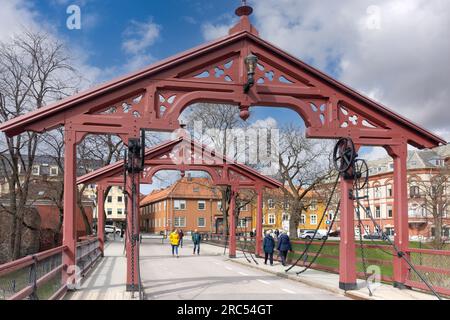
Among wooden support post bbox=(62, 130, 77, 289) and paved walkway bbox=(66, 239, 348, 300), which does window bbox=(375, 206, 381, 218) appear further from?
wooden support post bbox=(62, 130, 77, 289)

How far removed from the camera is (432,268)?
1067 cm

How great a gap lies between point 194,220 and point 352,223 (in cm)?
6654

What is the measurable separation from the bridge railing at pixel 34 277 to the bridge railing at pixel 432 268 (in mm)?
8131

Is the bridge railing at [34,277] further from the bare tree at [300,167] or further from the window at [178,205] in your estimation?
the window at [178,205]

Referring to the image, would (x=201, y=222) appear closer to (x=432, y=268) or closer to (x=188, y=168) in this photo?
(x=188, y=168)

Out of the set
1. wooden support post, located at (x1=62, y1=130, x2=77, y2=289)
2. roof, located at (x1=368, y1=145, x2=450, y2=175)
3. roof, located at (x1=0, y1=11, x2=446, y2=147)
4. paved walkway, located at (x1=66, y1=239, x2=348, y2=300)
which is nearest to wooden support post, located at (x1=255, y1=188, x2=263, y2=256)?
paved walkway, located at (x1=66, y1=239, x2=348, y2=300)

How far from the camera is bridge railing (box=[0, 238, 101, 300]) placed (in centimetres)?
719

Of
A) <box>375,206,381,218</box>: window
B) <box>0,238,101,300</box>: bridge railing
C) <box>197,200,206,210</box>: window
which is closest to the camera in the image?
<box>0,238,101,300</box>: bridge railing

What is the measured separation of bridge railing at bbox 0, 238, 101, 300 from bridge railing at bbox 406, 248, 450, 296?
8131mm

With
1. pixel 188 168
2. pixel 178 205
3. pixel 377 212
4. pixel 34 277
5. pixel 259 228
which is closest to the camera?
pixel 34 277

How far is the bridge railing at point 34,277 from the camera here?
23.6 ft

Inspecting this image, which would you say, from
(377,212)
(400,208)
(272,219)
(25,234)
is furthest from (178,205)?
(400,208)

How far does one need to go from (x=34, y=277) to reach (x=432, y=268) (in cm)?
837
